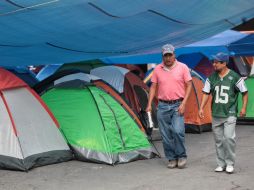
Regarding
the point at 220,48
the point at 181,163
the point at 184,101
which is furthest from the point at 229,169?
the point at 220,48

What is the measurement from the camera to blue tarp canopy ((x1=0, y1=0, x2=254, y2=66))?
21.9 ft

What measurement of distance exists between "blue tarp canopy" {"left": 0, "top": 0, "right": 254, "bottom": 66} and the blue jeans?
1230mm

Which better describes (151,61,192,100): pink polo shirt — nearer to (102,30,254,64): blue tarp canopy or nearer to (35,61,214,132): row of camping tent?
(35,61,214,132): row of camping tent

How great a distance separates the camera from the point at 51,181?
7543 mm

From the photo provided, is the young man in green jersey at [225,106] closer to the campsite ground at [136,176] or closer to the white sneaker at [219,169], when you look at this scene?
the white sneaker at [219,169]

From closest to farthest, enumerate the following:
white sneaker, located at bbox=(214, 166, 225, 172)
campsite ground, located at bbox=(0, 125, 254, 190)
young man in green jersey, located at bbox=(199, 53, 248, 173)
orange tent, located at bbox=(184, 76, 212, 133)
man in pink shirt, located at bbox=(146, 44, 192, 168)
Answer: campsite ground, located at bbox=(0, 125, 254, 190)
young man in green jersey, located at bbox=(199, 53, 248, 173)
white sneaker, located at bbox=(214, 166, 225, 172)
man in pink shirt, located at bbox=(146, 44, 192, 168)
orange tent, located at bbox=(184, 76, 212, 133)

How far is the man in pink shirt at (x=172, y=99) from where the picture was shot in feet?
26.1

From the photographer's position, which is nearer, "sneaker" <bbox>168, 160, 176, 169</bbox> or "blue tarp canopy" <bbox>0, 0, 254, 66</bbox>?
"blue tarp canopy" <bbox>0, 0, 254, 66</bbox>

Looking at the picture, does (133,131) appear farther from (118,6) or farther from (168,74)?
(118,6)

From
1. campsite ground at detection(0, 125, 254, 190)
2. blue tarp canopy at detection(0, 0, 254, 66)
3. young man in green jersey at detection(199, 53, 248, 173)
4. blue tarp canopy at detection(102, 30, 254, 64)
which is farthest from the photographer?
blue tarp canopy at detection(102, 30, 254, 64)

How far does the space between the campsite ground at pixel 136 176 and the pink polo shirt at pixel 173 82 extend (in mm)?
1121

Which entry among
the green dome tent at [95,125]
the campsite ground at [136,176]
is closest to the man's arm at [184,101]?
the campsite ground at [136,176]

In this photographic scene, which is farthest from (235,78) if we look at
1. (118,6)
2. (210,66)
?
(210,66)

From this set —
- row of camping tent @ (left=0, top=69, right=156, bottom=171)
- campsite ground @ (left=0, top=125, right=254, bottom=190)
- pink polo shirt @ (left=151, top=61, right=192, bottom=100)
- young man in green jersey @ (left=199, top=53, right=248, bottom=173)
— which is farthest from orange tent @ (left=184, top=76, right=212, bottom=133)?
young man in green jersey @ (left=199, top=53, right=248, bottom=173)
